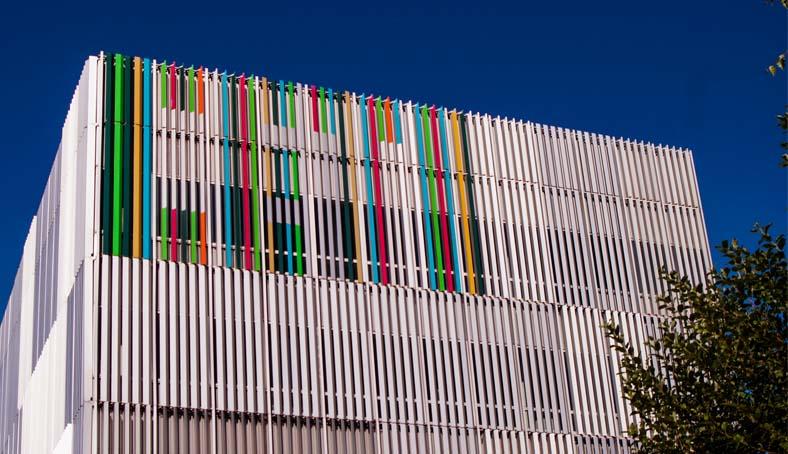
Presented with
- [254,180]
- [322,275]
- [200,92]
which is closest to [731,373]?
[322,275]

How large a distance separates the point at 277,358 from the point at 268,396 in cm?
131

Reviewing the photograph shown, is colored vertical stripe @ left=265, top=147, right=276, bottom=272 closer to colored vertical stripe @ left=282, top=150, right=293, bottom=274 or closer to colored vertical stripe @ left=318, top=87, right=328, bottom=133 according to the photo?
colored vertical stripe @ left=282, top=150, right=293, bottom=274

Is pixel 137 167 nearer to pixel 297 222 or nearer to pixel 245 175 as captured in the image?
pixel 245 175

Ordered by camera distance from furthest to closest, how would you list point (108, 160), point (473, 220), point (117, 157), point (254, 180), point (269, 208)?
1. point (473, 220)
2. point (254, 180)
3. point (269, 208)
4. point (117, 157)
5. point (108, 160)

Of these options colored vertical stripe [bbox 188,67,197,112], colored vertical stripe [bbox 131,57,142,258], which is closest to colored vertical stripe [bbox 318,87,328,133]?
colored vertical stripe [bbox 188,67,197,112]

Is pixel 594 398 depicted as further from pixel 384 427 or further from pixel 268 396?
pixel 268 396

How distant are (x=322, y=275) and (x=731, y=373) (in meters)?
17.5

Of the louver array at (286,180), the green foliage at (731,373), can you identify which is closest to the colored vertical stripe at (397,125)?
the louver array at (286,180)

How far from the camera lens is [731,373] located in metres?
25.5

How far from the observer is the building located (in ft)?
122

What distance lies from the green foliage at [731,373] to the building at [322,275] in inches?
551

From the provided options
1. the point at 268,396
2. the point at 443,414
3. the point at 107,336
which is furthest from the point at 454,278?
the point at 107,336

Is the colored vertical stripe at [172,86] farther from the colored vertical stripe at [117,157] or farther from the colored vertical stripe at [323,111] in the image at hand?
the colored vertical stripe at [323,111]

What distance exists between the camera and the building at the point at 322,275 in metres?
37.1
